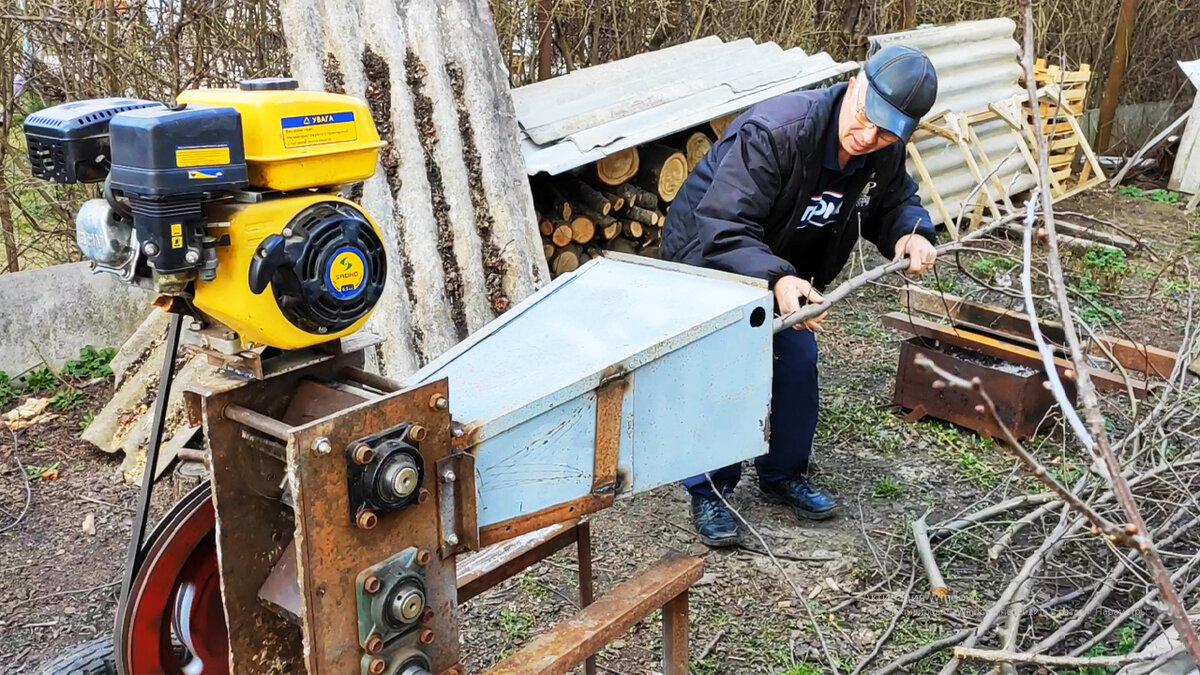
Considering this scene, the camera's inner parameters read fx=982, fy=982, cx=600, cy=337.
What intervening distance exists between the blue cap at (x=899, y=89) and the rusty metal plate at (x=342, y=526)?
184 centimetres

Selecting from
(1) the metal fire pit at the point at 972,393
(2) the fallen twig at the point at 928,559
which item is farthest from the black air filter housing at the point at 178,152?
(1) the metal fire pit at the point at 972,393

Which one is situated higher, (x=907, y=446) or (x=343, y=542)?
(x=343, y=542)

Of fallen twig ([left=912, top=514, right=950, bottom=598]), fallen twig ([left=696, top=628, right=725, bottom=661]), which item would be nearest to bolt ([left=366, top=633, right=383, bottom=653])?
fallen twig ([left=696, top=628, right=725, bottom=661])

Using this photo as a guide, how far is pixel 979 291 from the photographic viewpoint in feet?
19.4

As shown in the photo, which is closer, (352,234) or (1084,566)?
(352,234)

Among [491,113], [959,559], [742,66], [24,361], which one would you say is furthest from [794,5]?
[24,361]

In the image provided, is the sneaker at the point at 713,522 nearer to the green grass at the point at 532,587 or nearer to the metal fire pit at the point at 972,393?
the green grass at the point at 532,587

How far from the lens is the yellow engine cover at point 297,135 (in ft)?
5.23

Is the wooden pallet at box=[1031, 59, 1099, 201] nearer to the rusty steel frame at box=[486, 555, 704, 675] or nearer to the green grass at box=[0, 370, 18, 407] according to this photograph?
the rusty steel frame at box=[486, 555, 704, 675]

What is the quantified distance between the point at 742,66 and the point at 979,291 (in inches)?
77.1

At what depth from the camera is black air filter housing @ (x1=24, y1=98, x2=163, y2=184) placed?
5.48 feet

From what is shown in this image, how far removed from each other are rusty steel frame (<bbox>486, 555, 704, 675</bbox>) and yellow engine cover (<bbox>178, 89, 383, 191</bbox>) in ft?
3.03

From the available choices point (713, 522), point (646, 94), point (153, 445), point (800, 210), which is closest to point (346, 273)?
point (153, 445)

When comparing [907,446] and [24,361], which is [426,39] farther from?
[907,446]
